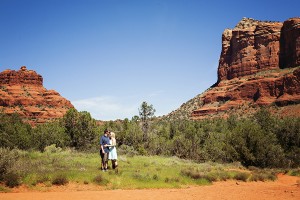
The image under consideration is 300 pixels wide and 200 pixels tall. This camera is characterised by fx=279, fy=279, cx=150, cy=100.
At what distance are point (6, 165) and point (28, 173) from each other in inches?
41.1

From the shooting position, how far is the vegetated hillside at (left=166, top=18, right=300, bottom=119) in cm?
10853

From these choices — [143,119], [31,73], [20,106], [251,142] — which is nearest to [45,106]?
[20,106]

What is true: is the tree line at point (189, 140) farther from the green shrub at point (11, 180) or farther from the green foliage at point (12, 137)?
the green shrub at point (11, 180)

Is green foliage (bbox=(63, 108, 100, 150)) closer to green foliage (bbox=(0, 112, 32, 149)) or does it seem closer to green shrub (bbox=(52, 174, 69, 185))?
green foliage (bbox=(0, 112, 32, 149))

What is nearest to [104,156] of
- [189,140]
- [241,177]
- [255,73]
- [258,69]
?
[241,177]

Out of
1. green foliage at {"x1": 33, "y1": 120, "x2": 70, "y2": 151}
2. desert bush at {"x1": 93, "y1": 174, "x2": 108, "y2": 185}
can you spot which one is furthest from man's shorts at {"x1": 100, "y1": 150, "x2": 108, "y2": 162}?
green foliage at {"x1": 33, "y1": 120, "x2": 70, "y2": 151}

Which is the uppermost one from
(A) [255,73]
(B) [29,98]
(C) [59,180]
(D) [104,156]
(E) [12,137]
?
(A) [255,73]

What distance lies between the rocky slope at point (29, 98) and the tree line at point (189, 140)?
2684 inches

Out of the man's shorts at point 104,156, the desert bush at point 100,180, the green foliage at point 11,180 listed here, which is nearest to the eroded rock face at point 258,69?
the man's shorts at point 104,156

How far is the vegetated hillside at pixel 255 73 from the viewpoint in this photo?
109 meters

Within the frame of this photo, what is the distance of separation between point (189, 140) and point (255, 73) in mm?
108788

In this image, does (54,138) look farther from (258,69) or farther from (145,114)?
(258,69)

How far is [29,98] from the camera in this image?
395ft

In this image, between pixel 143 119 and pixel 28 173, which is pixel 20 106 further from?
pixel 28 173
